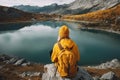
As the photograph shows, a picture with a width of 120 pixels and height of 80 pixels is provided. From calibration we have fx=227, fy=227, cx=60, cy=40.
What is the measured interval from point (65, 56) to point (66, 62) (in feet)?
1.22

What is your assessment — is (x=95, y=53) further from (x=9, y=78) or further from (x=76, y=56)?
(x=76, y=56)

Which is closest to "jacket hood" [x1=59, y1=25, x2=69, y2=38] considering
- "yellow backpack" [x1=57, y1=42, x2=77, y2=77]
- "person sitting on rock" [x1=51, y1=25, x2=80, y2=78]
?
"person sitting on rock" [x1=51, y1=25, x2=80, y2=78]

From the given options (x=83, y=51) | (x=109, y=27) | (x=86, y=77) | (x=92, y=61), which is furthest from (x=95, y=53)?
(x=109, y=27)

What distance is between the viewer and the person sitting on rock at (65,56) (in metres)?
13.8

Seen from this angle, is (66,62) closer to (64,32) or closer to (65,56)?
(65,56)

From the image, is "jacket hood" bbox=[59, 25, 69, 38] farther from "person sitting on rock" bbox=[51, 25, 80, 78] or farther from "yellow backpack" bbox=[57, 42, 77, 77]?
"yellow backpack" bbox=[57, 42, 77, 77]

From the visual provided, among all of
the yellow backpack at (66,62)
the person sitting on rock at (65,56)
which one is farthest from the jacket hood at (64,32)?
the yellow backpack at (66,62)

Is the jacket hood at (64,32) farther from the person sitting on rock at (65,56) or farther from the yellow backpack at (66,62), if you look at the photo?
the yellow backpack at (66,62)

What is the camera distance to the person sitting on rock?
1384cm

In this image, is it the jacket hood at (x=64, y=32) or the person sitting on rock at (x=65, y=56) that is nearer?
the person sitting on rock at (x=65, y=56)

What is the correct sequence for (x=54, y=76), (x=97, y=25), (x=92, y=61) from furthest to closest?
(x=97, y=25) → (x=92, y=61) → (x=54, y=76)

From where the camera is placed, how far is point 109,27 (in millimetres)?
151500

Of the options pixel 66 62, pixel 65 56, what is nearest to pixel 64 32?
pixel 65 56

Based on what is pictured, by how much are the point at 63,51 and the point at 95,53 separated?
61573mm
